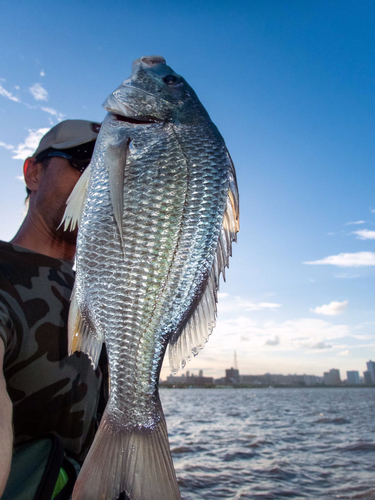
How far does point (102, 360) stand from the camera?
95.6 inches

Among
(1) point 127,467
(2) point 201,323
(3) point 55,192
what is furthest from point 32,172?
(1) point 127,467

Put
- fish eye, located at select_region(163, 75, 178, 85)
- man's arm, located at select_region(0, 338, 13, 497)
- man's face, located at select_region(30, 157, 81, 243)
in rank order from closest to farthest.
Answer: man's arm, located at select_region(0, 338, 13, 497), fish eye, located at select_region(163, 75, 178, 85), man's face, located at select_region(30, 157, 81, 243)

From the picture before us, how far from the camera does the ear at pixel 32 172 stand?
2.57m

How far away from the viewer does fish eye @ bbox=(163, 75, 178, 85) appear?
190 centimetres

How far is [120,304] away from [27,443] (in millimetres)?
987

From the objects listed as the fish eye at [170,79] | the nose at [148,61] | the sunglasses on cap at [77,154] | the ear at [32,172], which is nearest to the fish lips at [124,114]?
the fish eye at [170,79]

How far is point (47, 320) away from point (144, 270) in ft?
2.75

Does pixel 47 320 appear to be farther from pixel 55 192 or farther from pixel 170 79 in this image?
pixel 170 79

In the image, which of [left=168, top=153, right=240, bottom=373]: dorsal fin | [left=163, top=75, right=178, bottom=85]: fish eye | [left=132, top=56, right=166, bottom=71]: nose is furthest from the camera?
[left=132, top=56, right=166, bottom=71]: nose

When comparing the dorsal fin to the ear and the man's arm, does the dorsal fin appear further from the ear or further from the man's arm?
the ear

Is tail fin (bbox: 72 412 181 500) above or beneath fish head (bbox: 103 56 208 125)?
beneath

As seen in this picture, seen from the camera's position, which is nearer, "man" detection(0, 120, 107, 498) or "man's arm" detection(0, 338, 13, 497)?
"man's arm" detection(0, 338, 13, 497)

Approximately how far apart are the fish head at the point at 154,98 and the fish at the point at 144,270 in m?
0.08

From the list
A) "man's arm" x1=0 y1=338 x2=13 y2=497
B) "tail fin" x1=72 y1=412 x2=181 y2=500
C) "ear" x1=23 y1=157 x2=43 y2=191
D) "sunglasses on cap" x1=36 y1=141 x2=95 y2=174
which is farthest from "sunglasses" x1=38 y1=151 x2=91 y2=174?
"tail fin" x1=72 y1=412 x2=181 y2=500
